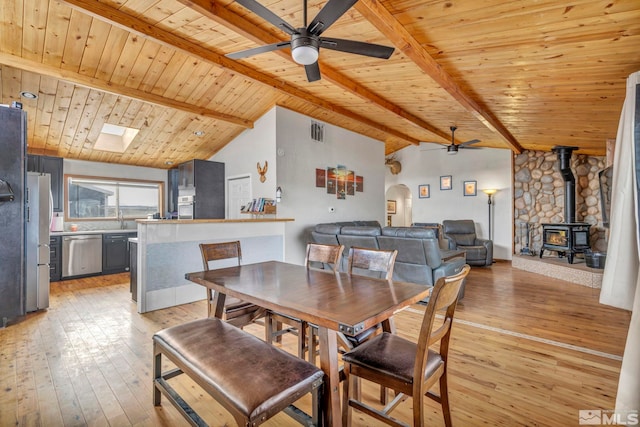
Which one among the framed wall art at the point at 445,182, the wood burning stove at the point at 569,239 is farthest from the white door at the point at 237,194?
the wood burning stove at the point at 569,239

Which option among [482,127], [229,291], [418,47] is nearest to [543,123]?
[482,127]

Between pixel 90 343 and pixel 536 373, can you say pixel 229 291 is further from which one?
pixel 536 373

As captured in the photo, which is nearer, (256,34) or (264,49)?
(264,49)

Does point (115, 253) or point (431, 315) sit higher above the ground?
point (431, 315)

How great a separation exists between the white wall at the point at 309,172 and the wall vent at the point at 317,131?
0.09 metres

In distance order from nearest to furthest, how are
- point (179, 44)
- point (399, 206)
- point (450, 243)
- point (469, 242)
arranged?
point (179, 44) < point (450, 243) < point (469, 242) < point (399, 206)

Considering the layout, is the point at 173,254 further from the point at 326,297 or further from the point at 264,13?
the point at 264,13

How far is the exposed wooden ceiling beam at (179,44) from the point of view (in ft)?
8.98

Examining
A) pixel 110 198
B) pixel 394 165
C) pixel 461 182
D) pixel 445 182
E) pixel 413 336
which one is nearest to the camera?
pixel 413 336

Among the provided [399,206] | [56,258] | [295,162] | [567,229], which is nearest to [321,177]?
[295,162]

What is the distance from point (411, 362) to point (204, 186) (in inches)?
215

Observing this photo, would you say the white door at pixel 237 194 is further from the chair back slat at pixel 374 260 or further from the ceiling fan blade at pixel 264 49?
the chair back slat at pixel 374 260

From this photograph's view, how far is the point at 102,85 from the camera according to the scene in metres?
3.91

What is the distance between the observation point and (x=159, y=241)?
374cm
